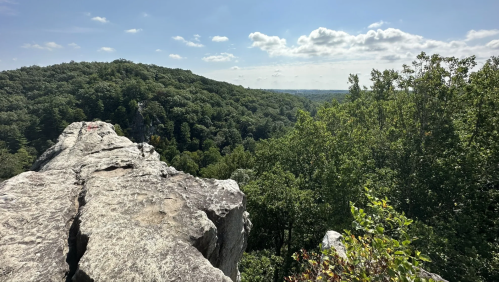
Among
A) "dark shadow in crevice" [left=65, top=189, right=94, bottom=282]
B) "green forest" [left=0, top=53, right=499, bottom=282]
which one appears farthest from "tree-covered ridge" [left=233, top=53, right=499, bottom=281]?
"dark shadow in crevice" [left=65, top=189, right=94, bottom=282]

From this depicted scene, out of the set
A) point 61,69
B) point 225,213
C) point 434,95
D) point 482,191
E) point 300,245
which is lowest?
point 300,245

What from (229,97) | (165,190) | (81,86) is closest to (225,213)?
(165,190)

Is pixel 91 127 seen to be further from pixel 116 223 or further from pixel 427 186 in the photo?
pixel 427 186

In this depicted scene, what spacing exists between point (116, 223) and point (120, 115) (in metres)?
108

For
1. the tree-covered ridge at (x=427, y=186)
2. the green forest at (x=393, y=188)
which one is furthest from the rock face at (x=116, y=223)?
the tree-covered ridge at (x=427, y=186)

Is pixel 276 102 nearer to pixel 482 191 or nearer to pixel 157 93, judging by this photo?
pixel 157 93

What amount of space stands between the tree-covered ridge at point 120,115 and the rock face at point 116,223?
2537 inches

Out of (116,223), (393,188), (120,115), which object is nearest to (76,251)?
(116,223)

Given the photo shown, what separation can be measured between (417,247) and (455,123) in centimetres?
1162

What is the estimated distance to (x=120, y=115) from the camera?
4013 inches

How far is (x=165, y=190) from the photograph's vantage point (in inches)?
341

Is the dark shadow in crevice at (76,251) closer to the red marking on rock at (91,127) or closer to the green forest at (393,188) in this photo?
the green forest at (393,188)

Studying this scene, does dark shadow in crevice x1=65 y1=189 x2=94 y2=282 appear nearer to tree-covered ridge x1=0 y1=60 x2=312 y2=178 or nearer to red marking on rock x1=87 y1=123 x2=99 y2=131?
red marking on rock x1=87 y1=123 x2=99 y2=131

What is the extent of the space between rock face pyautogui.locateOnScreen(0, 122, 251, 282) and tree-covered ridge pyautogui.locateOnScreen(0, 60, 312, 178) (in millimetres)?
64440
